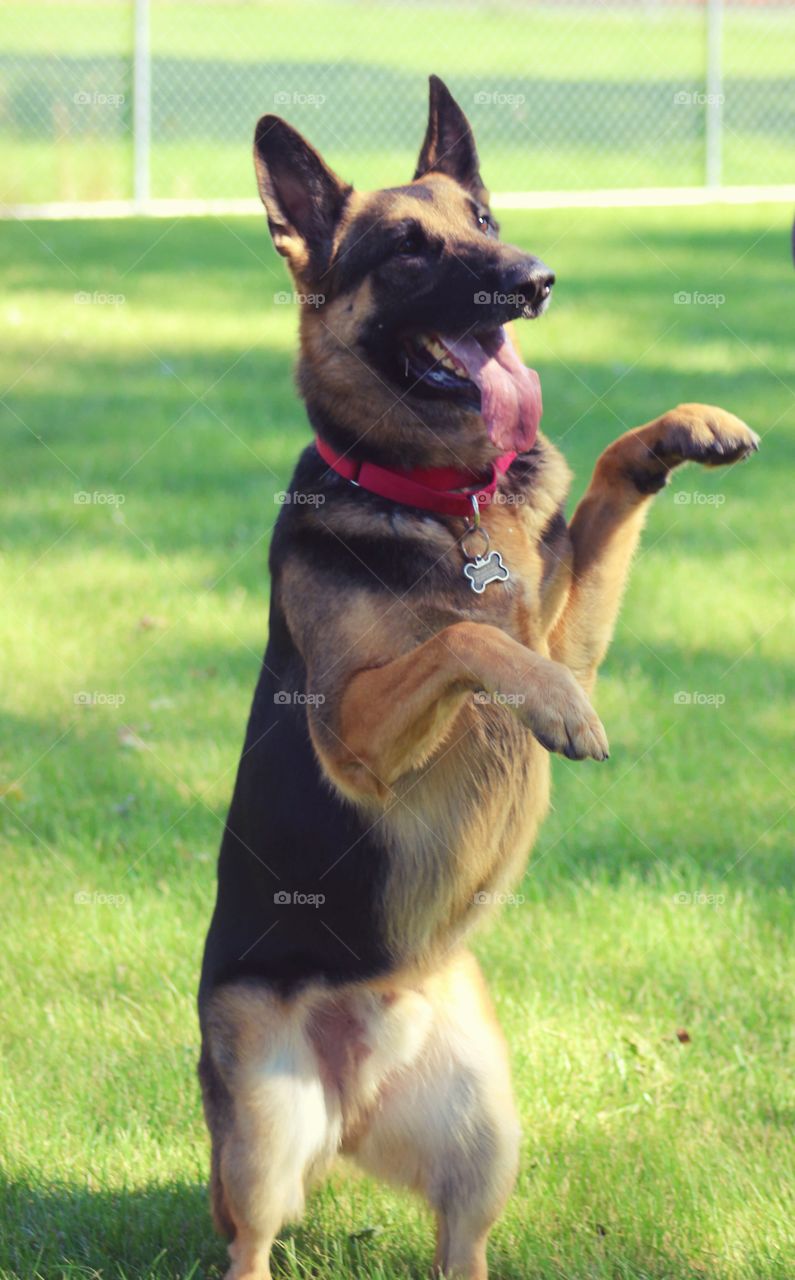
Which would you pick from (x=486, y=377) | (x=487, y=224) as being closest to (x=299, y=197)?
(x=487, y=224)

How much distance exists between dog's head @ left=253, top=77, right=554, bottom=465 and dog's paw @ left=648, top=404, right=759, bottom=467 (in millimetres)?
307

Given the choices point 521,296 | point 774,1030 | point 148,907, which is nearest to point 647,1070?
point 774,1030

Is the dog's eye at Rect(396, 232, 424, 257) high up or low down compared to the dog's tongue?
up

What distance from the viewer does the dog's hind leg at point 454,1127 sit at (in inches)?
126

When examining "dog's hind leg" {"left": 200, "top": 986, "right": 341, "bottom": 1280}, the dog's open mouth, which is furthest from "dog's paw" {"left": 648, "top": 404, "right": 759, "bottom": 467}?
"dog's hind leg" {"left": 200, "top": 986, "right": 341, "bottom": 1280}

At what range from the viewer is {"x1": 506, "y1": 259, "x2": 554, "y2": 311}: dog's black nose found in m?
3.21

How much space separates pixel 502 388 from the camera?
10.8 feet

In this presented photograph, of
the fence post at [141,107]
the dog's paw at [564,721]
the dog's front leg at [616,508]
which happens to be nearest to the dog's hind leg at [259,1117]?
the dog's paw at [564,721]

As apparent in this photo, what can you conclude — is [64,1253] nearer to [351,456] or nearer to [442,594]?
[442,594]

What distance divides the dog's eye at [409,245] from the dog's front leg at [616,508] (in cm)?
63

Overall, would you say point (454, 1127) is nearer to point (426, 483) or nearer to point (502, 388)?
point (426, 483)

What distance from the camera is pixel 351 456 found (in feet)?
11.3

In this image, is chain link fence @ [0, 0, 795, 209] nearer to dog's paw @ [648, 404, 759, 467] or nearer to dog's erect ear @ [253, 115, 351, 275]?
dog's erect ear @ [253, 115, 351, 275]

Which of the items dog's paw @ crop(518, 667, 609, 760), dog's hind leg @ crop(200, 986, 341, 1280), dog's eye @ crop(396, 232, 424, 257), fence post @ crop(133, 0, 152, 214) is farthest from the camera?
fence post @ crop(133, 0, 152, 214)
